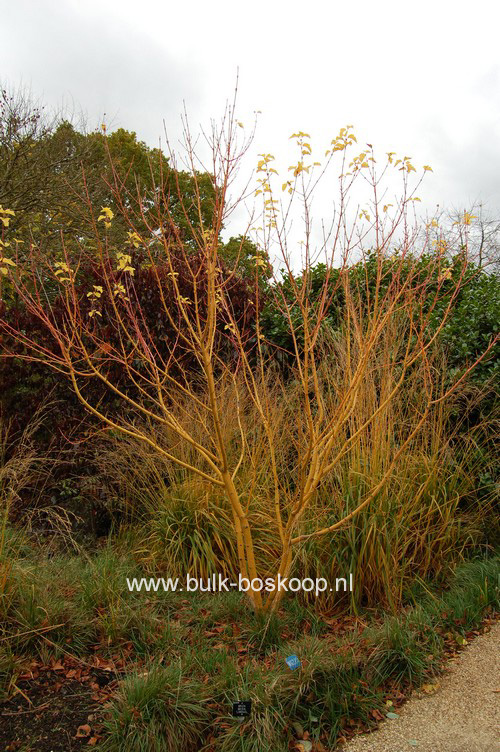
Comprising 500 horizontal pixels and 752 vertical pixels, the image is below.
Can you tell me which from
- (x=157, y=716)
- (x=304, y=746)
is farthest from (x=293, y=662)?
(x=157, y=716)

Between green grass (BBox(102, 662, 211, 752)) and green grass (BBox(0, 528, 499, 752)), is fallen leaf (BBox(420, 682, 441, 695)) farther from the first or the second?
green grass (BBox(102, 662, 211, 752))

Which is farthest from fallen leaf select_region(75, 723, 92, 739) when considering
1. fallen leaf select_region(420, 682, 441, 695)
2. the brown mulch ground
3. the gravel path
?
fallen leaf select_region(420, 682, 441, 695)

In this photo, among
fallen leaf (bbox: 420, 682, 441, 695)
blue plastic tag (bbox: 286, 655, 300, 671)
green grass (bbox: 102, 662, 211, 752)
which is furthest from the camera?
fallen leaf (bbox: 420, 682, 441, 695)

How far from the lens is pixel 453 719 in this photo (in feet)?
8.75

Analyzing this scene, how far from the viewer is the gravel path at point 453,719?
2.52 m

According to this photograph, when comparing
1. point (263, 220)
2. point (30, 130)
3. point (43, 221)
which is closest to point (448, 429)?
point (263, 220)

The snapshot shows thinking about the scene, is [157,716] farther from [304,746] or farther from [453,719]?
[453,719]

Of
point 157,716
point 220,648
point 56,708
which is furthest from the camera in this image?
point 220,648

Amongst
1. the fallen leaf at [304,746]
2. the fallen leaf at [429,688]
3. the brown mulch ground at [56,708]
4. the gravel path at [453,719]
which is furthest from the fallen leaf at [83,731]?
the fallen leaf at [429,688]

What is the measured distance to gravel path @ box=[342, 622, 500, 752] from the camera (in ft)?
8.25

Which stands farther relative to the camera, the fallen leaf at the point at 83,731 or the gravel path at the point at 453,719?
the gravel path at the point at 453,719

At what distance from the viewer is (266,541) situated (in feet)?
13.0

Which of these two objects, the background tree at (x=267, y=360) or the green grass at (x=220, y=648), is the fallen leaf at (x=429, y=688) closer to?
the green grass at (x=220, y=648)

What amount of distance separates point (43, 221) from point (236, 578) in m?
7.66
